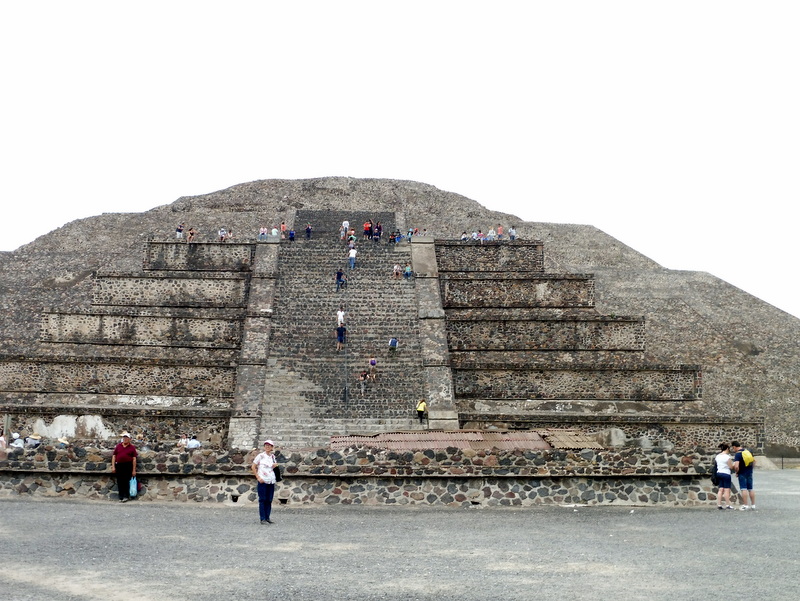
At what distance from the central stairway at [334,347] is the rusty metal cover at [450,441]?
4081mm

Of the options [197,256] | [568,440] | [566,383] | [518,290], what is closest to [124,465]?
[568,440]

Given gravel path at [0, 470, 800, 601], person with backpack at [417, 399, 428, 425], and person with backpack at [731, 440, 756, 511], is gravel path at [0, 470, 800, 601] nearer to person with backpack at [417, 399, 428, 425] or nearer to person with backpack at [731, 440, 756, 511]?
person with backpack at [731, 440, 756, 511]

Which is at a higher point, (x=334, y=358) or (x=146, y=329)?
(x=146, y=329)

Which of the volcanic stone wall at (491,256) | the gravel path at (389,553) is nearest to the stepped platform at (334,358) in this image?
the volcanic stone wall at (491,256)

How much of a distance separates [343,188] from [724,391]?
751 inches

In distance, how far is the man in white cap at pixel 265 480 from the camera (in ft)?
33.5

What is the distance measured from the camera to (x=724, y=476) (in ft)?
39.3

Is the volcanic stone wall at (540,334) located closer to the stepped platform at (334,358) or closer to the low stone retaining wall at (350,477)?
the stepped platform at (334,358)

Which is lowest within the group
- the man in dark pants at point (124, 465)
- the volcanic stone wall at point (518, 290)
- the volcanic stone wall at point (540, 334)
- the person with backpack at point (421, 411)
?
the man in dark pants at point (124, 465)

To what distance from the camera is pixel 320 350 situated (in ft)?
67.8

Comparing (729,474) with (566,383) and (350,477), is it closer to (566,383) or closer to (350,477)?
(350,477)

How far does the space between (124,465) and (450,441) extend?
14.7 ft

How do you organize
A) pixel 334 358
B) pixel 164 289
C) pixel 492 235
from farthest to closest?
pixel 492 235
pixel 164 289
pixel 334 358

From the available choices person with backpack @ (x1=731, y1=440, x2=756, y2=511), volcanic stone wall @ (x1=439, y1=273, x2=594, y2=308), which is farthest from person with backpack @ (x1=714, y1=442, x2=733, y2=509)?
volcanic stone wall @ (x1=439, y1=273, x2=594, y2=308)
